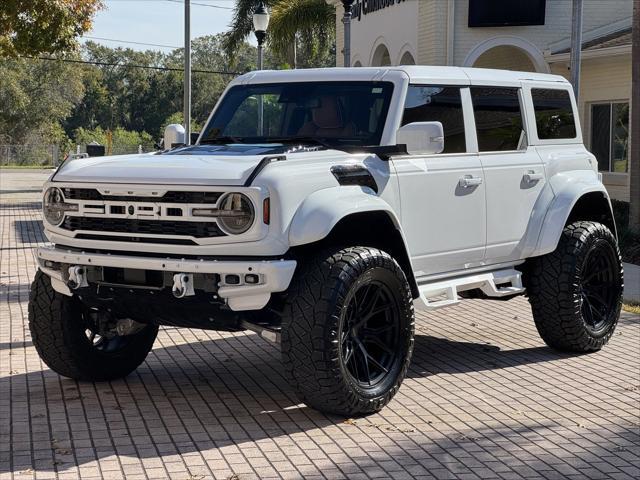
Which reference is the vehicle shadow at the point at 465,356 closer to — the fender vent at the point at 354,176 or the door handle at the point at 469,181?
the door handle at the point at 469,181

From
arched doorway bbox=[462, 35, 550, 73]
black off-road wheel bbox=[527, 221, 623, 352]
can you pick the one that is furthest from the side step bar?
arched doorway bbox=[462, 35, 550, 73]

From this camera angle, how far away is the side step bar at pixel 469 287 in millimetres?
7770

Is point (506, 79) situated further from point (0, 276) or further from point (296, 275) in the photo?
point (0, 276)

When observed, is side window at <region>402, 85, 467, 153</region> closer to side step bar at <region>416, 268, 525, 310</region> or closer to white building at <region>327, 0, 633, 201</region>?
side step bar at <region>416, 268, 525, 310</region>

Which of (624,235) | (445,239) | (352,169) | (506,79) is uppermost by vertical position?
(506,79)

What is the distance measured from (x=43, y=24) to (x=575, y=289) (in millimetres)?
15592

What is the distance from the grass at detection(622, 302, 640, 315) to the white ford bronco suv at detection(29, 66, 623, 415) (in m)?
2.56

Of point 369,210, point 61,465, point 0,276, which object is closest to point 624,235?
point 0,276

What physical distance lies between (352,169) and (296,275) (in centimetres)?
80

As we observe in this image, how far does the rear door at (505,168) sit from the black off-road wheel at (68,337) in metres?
2.88

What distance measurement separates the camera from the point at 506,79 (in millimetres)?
8891

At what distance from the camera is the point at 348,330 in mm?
6812

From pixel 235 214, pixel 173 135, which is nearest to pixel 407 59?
pixel 173 135

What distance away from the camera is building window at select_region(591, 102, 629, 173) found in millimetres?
24562
